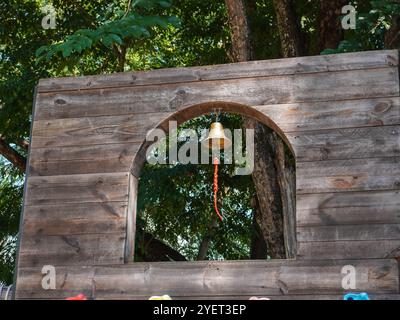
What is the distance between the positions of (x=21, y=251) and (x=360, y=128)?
2.56 meters

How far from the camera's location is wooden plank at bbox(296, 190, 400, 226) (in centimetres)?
441

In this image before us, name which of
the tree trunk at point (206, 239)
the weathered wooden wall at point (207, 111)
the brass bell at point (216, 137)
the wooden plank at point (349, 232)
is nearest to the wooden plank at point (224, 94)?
the weathered wooden wall at point (207, 111)

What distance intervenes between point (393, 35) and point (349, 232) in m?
3.52

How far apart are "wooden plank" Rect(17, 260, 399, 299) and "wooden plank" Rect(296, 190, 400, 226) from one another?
0.92ft

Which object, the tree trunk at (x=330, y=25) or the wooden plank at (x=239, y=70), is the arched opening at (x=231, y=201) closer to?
the wooden plank at (x=239, y=70)

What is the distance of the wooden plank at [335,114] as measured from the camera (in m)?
4.60

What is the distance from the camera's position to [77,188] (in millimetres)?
4879

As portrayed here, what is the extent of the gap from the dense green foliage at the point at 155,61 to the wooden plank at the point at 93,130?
5.05 meters

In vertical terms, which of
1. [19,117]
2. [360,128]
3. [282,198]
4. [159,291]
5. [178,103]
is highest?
[19,117]

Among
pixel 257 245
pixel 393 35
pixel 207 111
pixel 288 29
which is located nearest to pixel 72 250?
pixel 207 111

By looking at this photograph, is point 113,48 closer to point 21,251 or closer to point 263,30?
point 263,30
